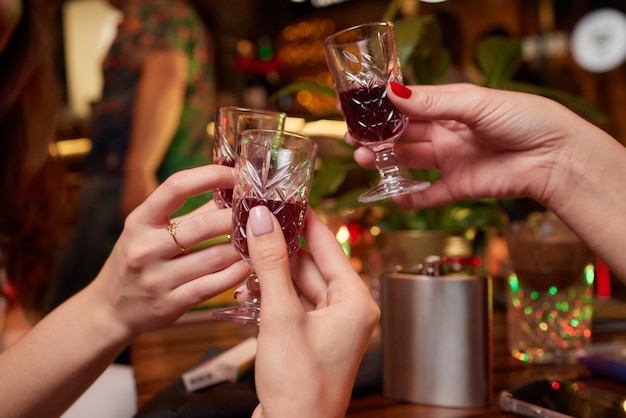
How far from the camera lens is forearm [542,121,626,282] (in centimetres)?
105

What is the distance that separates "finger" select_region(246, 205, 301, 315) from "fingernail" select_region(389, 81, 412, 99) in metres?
0.37

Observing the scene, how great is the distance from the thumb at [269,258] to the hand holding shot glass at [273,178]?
12 cm

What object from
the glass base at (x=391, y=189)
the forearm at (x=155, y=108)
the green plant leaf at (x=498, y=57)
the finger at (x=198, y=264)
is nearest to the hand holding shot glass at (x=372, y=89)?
the glass base at (x=391, y=189)

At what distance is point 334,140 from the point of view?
1540 mm

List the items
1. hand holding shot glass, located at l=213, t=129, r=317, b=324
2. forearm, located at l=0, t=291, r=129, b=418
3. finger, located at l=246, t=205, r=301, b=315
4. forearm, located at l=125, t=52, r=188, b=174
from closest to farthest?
finger, located at l=246, t=205, r=301, b=315 < hand holding shot glass, located at l=213, t=129, r=317, b=324 < forearm, located at l=0, t=291, r=129, b=418 < forearm, located at l=125, t=52, r=188, b=174

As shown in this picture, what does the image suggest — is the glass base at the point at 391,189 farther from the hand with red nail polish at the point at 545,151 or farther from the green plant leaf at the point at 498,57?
the green plant leaf at the point at 498,57

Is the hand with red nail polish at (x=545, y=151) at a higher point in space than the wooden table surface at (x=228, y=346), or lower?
higher

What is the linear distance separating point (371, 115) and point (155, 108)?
194cm

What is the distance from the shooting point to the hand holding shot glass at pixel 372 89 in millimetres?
1115

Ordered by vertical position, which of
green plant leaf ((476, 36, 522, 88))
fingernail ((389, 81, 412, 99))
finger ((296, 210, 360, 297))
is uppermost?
green plant leaf ((476, 36, 522, 88))

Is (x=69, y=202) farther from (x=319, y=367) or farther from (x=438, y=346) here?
(x=319, y=367)

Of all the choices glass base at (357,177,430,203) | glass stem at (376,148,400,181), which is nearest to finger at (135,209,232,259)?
glass base at (357,177,430,203)

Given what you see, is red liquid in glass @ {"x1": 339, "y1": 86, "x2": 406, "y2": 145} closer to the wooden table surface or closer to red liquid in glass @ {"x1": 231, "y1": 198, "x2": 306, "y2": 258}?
red liquid in glass @ {"x1": 231, "y1": 198, "x2": 306, "y2": 258}

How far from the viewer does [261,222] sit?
77 centimetres
